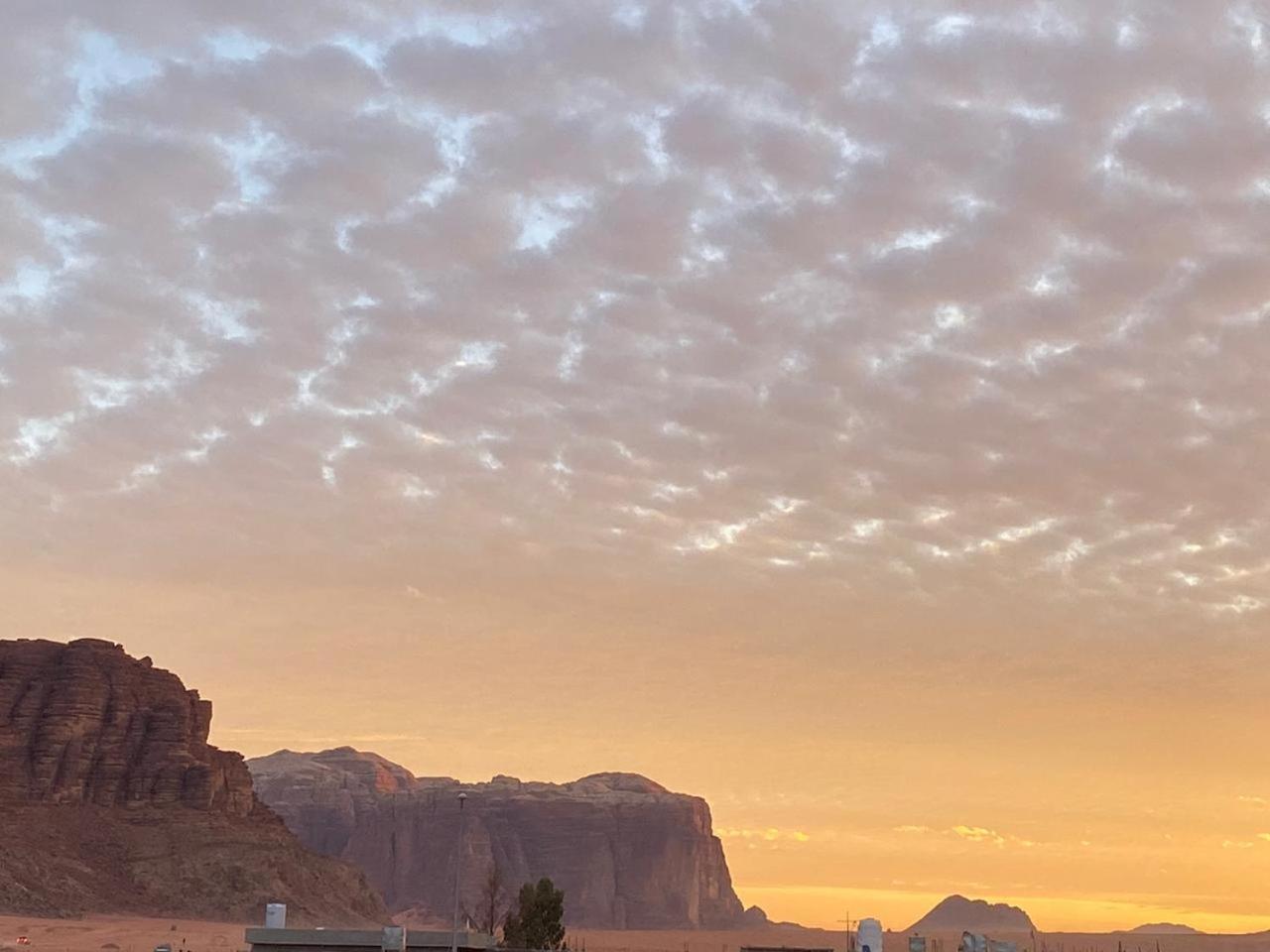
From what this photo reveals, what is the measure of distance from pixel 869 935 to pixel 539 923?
122 feet

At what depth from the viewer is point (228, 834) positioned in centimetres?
18388

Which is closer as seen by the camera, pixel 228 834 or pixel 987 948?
pixel 987 948

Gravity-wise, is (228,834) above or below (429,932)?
above

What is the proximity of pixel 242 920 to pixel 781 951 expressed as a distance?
110839 millimetres

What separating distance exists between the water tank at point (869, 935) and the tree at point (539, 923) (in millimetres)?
33488

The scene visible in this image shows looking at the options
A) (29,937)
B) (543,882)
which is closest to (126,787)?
(29,937)

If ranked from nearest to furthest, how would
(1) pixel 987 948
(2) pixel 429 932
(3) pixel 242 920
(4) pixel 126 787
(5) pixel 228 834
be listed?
(2) pixel 429 932 → (1) pixel 987 948 → (3) pixel 242 920 → (5) pixel 228 834 → (4) pixel 126 787

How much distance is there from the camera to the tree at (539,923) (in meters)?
89.2

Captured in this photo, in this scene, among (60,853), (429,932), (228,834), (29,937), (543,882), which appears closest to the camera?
(429,932)

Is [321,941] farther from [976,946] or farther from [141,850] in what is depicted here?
[141,850]

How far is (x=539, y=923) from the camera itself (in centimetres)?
9050

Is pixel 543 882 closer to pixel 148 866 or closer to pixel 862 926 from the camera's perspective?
pixel 862 926

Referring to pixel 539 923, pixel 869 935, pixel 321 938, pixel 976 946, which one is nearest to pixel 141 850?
pixel 539 923

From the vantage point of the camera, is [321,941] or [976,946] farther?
[976,946]
